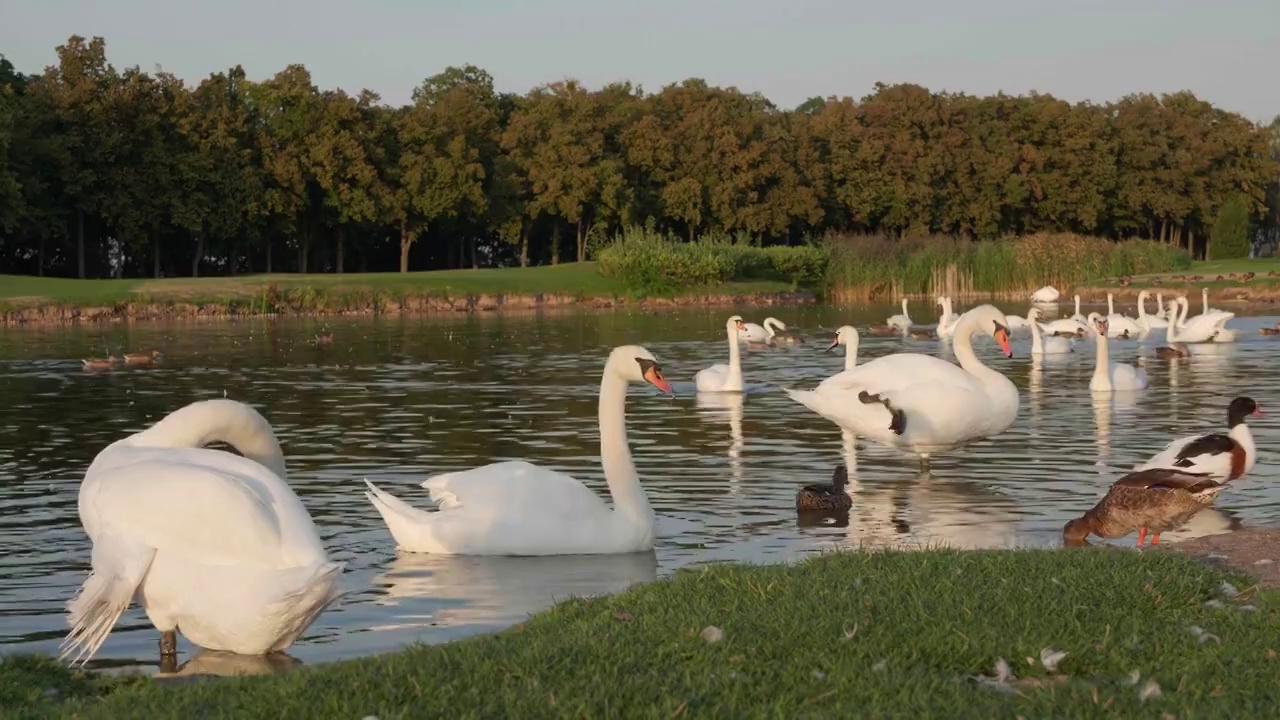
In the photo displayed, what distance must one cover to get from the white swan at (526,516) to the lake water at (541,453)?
12 centimetres

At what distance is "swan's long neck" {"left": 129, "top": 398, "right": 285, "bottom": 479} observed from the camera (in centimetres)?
868

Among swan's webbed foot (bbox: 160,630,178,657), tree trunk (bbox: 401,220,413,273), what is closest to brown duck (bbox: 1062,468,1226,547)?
swan's webbed foot (bbox: 160,630,178,657)

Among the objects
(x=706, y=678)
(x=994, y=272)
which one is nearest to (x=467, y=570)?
(x=706, y=678)

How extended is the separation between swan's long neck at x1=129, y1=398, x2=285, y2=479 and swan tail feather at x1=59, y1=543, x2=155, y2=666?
88 cm

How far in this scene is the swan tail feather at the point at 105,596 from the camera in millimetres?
7715

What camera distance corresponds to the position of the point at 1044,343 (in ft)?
105

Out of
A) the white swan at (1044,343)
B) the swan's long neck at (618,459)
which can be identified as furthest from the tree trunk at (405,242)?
the swan's long neck at (618,459)

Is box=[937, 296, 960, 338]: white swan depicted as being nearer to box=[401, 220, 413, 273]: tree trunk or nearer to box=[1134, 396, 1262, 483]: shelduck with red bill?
box=[1134, 396, 1262, 483]: shelduck with red bill

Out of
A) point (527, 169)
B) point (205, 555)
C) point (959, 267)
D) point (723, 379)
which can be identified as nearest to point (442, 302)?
point (959, 267)

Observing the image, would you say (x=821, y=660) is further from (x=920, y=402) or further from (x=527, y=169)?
(x=527, y=169)

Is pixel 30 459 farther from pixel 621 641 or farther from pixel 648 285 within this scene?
pixel 648 285

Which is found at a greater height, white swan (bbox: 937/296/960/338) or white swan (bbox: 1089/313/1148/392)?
white swan (bbox: 937/296/960/338)

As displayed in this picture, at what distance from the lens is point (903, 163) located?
96.2m

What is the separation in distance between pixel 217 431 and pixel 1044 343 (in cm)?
2518
